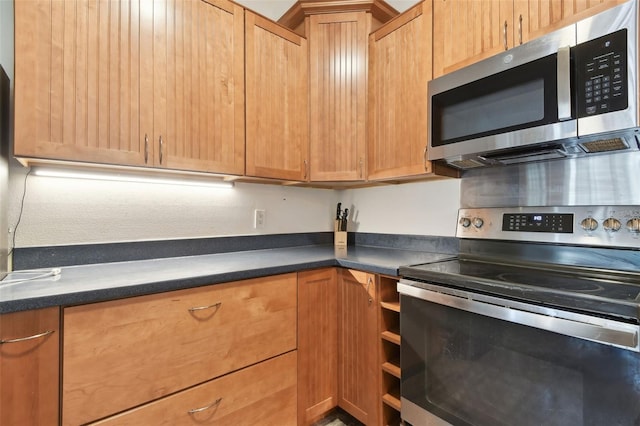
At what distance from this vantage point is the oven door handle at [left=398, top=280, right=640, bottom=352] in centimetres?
78

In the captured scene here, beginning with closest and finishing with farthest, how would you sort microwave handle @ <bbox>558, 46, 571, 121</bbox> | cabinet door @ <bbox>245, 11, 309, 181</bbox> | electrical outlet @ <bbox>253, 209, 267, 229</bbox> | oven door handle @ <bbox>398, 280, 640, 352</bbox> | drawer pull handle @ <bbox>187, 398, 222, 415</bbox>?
oven door handle @ <bbox>398, 280, 640, 352</bbox>
microwave handle @ <bbox>558, 46, 571, 121</bbox>
drawer pull handle @ <bbox>187, 398, 222, 415</bbox>
cabinet door @ <bbox>245, 11, 309, 181</bbox>
electrical outlet @ <bbox>253, 209, 267, 229</bbox>

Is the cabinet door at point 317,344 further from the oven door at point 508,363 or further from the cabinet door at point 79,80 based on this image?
the cabinet door at point 79,80

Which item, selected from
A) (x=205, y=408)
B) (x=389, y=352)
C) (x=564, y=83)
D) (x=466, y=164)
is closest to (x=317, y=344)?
(x=389, y=352)

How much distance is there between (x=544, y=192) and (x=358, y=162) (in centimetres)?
95

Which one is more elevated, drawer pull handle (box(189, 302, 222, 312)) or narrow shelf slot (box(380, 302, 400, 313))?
drawer pull handle (box(189, 302, 222, 312))

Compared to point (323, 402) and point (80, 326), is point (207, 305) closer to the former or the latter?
point (80, 326)

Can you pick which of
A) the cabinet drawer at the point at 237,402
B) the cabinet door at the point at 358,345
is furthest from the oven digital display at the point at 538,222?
the cabinet drawer at the point at 237,402

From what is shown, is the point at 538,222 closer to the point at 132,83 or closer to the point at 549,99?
the point at 549,99

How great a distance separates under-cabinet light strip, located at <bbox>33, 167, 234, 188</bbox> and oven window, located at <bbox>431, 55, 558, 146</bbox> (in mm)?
1264

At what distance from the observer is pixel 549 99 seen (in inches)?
43.6

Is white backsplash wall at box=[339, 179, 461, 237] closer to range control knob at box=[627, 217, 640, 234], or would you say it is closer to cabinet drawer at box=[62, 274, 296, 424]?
range control knob at box=[627, 217, 640, 234]

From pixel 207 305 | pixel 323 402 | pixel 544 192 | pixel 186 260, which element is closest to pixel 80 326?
pixel 207 305

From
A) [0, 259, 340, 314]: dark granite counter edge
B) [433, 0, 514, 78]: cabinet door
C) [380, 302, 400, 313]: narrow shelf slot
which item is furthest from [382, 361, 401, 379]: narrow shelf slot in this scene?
[433, 0, 514, 78]: cabinet door

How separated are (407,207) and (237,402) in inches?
56.6
